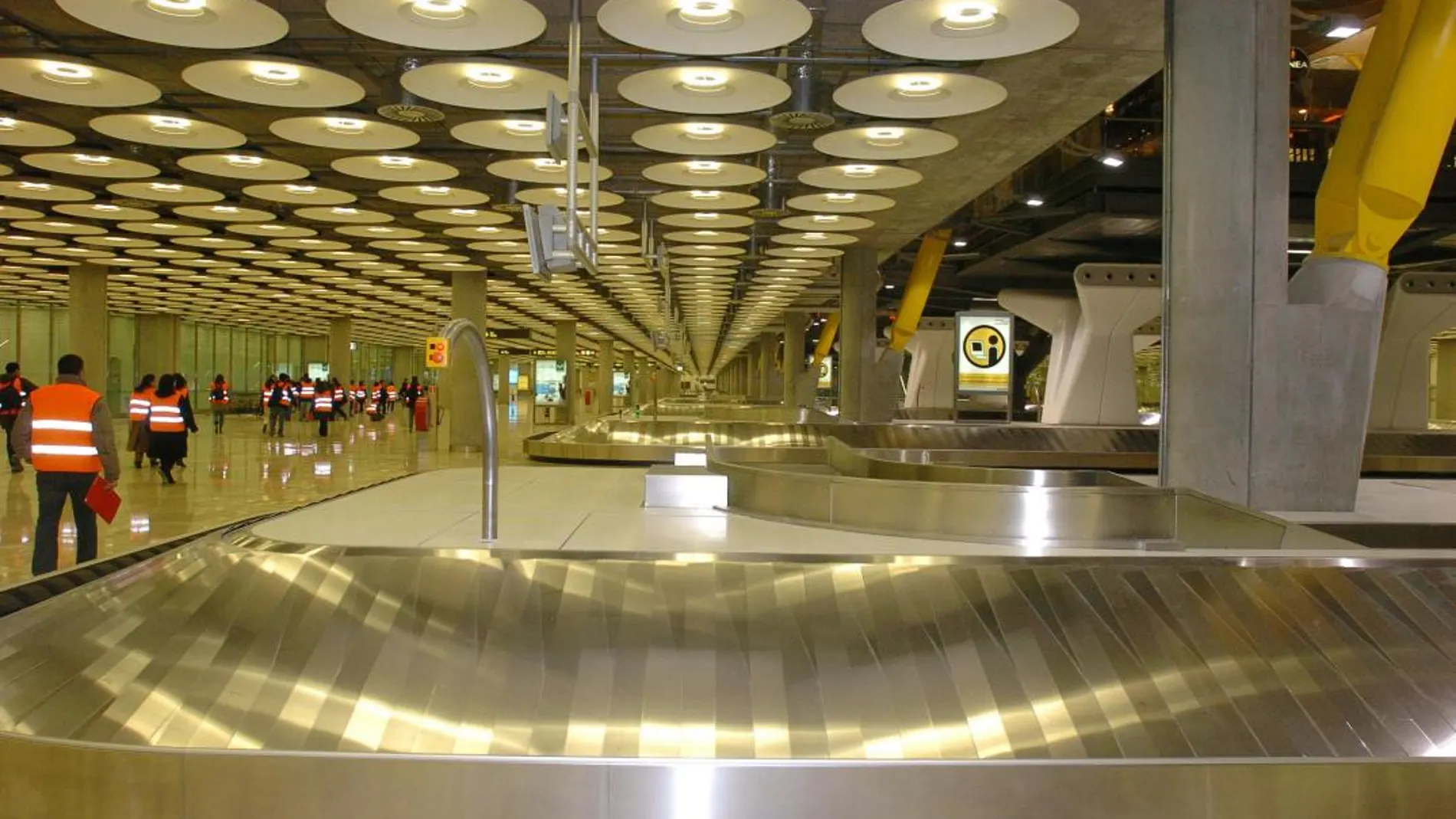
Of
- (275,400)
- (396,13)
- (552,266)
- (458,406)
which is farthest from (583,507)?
(275,400)

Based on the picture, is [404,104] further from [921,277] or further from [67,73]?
[921,277]

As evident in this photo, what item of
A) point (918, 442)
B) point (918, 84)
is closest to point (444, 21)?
point (918, 84)

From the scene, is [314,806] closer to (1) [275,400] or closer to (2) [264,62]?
(2) [264,62]

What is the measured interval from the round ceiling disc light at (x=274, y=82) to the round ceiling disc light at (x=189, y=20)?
2.94ft

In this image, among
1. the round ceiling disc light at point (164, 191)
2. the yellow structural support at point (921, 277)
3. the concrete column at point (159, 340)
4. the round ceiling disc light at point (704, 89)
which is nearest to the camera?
the round ceiling disc light at point (704, 89)

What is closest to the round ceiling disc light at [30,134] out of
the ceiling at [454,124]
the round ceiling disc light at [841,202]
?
the ceiling at [454,124]

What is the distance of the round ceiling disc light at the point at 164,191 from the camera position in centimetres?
1548

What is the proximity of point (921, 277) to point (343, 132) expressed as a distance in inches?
688

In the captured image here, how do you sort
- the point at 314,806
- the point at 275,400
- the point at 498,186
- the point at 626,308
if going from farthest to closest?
1. the point at 626,308
2. the point at 275,400
3. the point at 498,186
4. the point at 314,806

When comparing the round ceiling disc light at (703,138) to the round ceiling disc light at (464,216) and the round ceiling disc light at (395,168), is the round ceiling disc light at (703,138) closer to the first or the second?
the round ceiling disc light at (395,168)

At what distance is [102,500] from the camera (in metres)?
7.70

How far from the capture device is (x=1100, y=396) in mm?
24719

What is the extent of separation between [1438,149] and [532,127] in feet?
29.0

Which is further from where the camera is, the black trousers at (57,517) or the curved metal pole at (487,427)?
the black trousers at (57,517)
